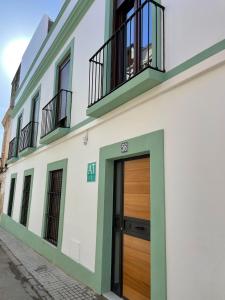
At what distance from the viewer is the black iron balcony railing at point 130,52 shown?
3.29 metres

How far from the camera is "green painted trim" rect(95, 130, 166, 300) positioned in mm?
2816

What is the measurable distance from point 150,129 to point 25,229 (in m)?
6.49

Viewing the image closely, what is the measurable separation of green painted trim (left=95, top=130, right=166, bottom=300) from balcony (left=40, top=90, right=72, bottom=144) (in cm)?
187

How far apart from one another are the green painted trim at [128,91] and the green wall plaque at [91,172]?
0.91 meters

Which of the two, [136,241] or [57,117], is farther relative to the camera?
[57,117]

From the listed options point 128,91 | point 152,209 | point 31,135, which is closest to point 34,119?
point 31,135

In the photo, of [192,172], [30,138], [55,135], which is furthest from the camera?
[30,138]

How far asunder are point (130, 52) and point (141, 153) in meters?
1.81

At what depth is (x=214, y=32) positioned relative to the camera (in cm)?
258

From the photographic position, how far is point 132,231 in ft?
11.7

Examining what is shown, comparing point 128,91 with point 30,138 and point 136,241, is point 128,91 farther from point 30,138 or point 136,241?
point 30,138

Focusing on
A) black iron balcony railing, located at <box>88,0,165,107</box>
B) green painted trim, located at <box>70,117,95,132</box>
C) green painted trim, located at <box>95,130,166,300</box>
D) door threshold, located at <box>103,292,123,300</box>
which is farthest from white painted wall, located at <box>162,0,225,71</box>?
door threshold, located at <box>103,292,123,300</box>

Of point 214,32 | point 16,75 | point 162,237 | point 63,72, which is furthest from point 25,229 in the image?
point 16,75

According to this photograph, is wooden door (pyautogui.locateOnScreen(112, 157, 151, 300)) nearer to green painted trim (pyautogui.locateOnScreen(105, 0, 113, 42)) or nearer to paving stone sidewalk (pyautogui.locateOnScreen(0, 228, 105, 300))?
paving stone sidewalk (pyautogui.locateOnScreen(0, 228, 105, 300))
